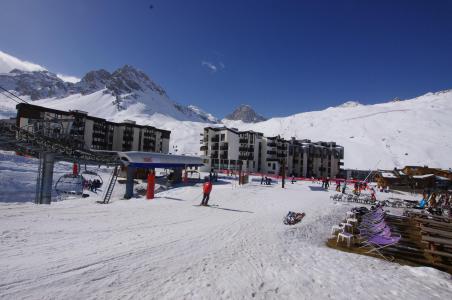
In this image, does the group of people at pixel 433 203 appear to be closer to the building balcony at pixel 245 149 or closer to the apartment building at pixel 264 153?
the apartment building at pixel 264 153

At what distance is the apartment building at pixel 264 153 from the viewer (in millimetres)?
81562

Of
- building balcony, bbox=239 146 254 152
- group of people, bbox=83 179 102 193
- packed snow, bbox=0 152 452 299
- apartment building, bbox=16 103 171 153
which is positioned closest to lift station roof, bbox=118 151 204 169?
group of people, bbox=83 179 102 193

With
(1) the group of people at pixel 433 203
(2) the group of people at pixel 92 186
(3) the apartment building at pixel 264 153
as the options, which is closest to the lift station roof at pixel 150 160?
(2) the group of people at pixel 92 186

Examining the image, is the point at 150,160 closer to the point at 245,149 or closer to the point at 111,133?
the point at 245,149

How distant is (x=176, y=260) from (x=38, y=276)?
10.00 feet

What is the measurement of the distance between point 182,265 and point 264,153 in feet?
269

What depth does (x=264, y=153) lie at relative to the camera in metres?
88.0

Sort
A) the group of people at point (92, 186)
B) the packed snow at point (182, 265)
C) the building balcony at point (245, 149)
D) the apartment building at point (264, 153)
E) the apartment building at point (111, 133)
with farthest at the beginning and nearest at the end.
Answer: the building balcony at point (245, 149), the apartment building at point (264, 153), the apartment building at point (111, 133), the group of people at point (92, 186), the packed snow at point (182, 265)

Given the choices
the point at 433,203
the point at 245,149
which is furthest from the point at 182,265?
the point at 245,149

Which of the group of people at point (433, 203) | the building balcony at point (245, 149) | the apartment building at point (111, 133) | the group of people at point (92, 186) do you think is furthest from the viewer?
the building balcony at point (245, 149)

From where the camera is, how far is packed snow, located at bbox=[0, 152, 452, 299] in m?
5.59

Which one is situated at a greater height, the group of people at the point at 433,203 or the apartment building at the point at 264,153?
the apartment building at the point at 264,153

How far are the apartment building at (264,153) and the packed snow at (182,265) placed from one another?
63.4 metres

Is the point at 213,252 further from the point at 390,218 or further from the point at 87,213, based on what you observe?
the point at 390,218
